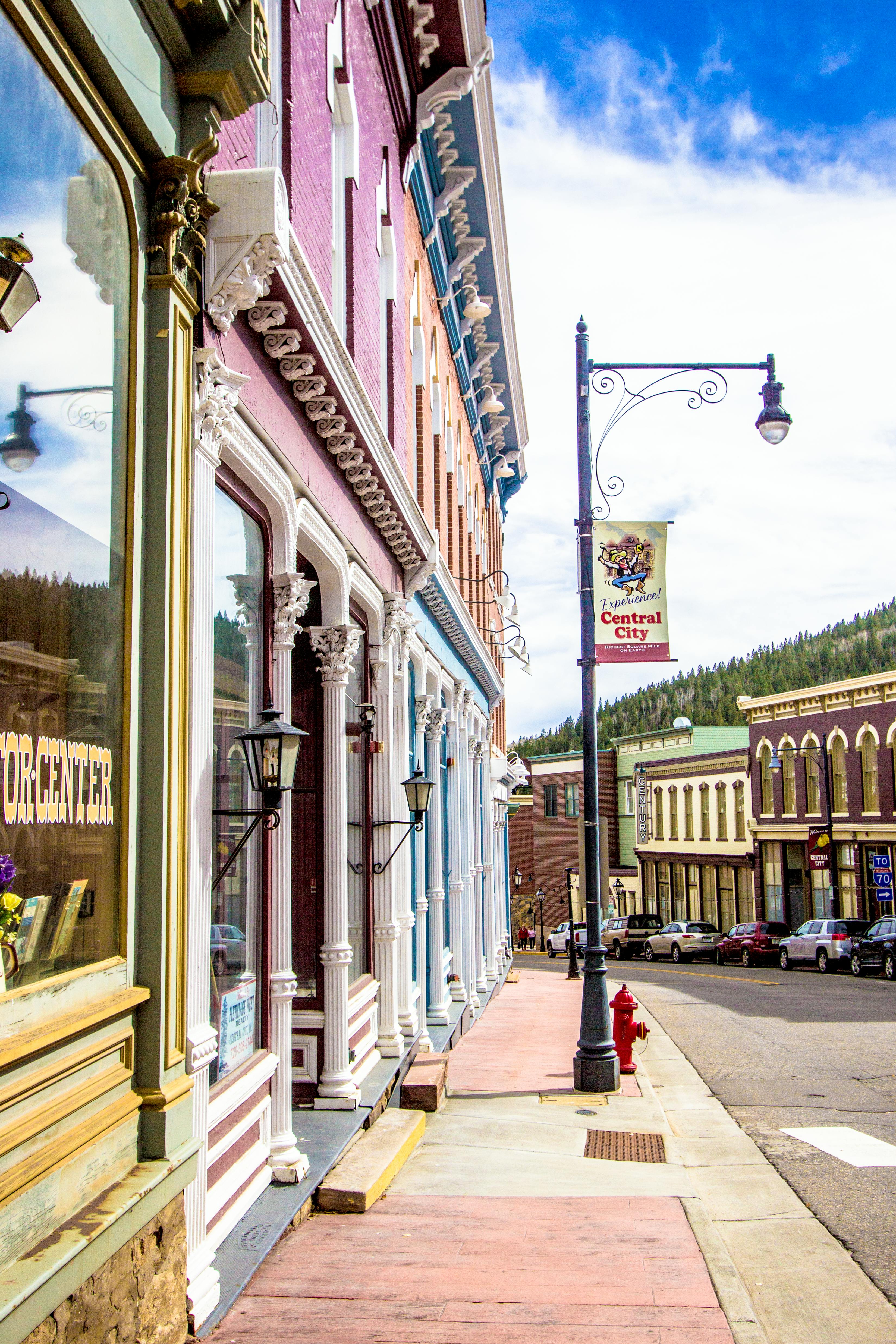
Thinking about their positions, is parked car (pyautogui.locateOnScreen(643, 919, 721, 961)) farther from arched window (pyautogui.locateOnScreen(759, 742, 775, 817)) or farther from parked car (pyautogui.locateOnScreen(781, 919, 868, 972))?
parked car (pyautogui.locateOnScreen(781, 919, 868, 972))

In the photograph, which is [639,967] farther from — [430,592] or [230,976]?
[230,976]

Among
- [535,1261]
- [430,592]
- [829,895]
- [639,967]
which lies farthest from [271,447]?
[829,895]

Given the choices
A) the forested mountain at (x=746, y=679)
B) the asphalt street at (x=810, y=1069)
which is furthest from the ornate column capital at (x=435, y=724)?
the forested mountain at (x=746, y=679)

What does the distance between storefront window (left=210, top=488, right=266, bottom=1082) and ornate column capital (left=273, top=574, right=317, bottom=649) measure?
0.29 feet

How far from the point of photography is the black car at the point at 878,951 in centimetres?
2912

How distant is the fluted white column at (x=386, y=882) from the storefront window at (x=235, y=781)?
164 inches

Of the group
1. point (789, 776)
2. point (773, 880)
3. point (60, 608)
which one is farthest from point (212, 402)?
point (773, 880)

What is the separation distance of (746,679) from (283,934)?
113m

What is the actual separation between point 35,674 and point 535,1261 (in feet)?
14.6

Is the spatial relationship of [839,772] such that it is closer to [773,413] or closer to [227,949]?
[773,413]

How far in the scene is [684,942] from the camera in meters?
42.7

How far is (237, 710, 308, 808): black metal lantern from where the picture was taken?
6.17 metres

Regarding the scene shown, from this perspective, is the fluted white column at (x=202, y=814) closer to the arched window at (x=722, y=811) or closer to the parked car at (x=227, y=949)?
the parked car at (x=227, y=949)

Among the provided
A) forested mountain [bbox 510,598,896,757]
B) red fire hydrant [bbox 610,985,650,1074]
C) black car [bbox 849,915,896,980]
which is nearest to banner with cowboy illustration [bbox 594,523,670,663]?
red fire hydrant [bbox 610,985,650,1074]
